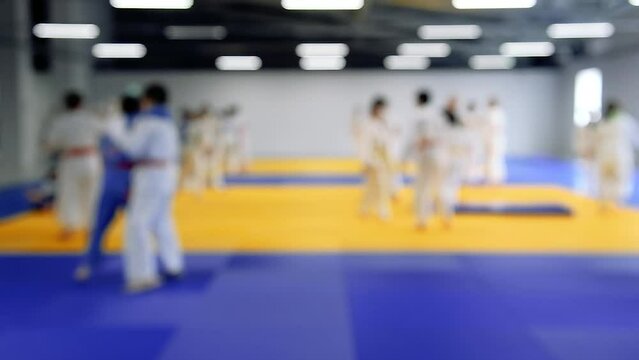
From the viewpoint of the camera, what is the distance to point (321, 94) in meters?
26.4

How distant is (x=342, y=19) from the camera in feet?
56.0

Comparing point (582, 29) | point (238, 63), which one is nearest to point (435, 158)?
point (582, 29)

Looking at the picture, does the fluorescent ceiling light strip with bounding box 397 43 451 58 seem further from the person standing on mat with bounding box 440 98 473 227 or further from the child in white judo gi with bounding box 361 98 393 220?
the person standing on mat with bounding box 440 98 473 227

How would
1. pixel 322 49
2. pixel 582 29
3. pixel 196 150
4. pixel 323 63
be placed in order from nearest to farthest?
pixel 196 150
pixel 582 29
pixel 322 49
pixel 323 63

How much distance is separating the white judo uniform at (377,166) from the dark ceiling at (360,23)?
4851 millimetres

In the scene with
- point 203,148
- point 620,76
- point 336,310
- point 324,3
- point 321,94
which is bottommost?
point 336,310

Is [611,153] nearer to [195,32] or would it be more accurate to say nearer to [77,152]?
[77,152]

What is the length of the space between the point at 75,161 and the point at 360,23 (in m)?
11.0

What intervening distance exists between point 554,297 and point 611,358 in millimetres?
1412

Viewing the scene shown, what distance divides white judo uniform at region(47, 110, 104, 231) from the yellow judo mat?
15.0 inches

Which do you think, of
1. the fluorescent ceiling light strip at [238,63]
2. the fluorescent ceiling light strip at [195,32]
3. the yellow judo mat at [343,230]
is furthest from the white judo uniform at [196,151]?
the fluorescent ceiling light strip at [238,63]

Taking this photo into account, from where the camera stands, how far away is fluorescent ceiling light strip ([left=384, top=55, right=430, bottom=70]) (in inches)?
936

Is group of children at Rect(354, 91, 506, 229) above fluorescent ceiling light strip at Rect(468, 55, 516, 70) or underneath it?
underneath

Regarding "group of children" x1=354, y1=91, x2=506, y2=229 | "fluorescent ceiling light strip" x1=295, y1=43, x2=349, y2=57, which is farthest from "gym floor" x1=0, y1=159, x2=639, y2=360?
"fluorescent ceiling light strip" x1=295, y1=43, x2=349, y2=57
